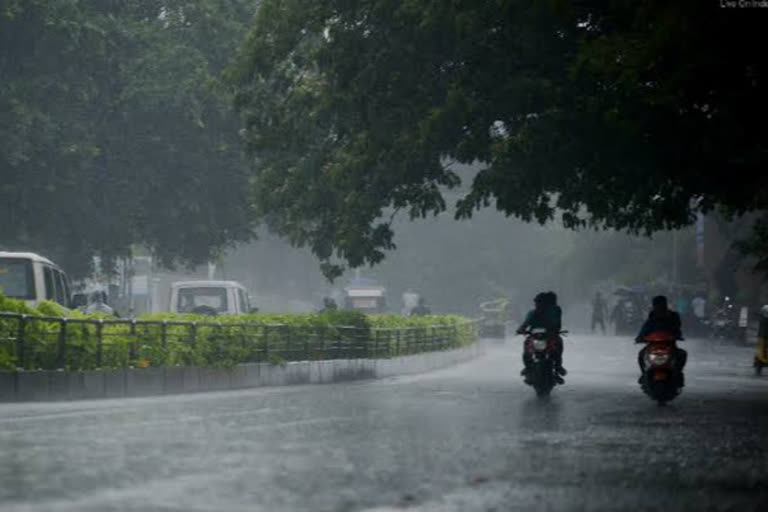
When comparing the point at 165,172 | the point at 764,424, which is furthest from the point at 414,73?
the point at 165,172

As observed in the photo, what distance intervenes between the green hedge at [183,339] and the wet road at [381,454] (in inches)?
55.2

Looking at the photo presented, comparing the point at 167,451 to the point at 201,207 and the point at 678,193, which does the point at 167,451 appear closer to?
the point at 678,193

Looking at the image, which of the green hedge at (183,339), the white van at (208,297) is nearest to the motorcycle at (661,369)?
the green hedge at (183,339)

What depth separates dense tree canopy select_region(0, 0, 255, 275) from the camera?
4678 centimetres

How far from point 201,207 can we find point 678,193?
2811 centimetres

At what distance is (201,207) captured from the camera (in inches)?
2095

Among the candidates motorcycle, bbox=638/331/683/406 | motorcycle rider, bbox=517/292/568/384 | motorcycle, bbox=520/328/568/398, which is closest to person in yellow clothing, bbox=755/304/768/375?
motorcycle rider, bbox=517/292/568/384

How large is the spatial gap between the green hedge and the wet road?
1.40 m

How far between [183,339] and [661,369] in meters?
8.44

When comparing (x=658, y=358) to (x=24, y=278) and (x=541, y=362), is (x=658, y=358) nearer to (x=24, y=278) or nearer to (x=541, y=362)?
(x=541, y=362)

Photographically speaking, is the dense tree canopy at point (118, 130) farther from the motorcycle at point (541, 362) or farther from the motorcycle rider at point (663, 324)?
the motorcycle rider at point (663, 324)

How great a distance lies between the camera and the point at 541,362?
1027 inches

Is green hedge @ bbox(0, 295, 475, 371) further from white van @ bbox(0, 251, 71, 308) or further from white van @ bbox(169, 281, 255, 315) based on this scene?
white van @ bbox(169, 281, 255, 315)

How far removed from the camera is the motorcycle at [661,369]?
23.5m
